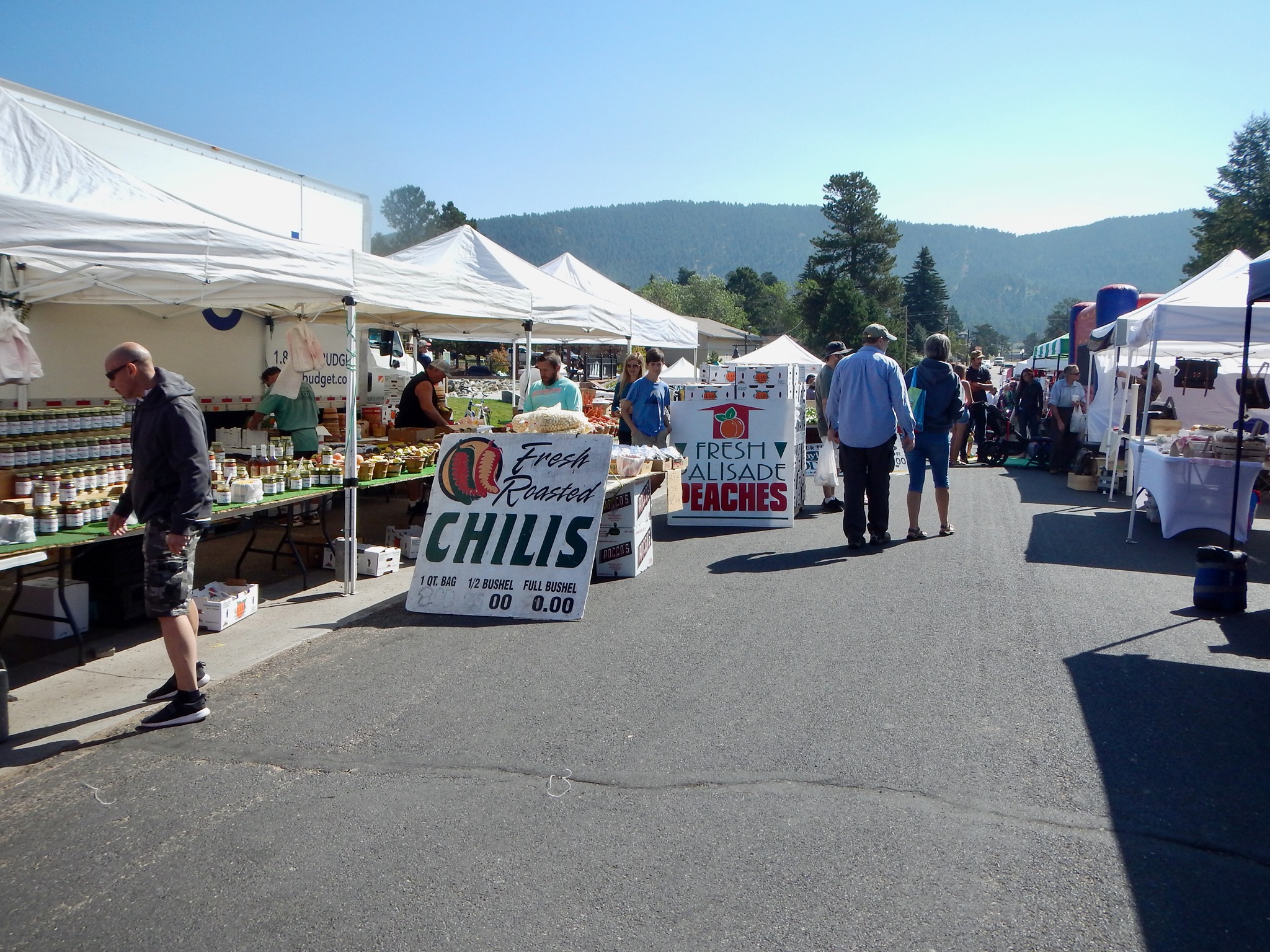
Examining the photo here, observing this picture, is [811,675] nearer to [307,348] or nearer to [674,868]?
[674,868]

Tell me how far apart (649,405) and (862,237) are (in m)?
76.6

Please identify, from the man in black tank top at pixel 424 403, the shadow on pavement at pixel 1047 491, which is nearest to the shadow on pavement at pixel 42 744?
the man in black tank top at pixel 424 403

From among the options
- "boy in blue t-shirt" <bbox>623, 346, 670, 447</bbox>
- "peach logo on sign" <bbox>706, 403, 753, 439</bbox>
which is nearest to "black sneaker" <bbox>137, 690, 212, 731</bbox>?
"boy in blue t-shirt" <bbox>623, 346, 670, 447</bbox>

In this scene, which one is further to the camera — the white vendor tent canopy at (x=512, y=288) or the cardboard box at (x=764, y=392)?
the white vendor tent canopy at (x=512, y=288)

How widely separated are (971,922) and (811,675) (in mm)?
2293

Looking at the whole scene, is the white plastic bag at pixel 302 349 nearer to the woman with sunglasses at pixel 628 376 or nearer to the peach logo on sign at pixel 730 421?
the woman with sunglasses at pixel 628 376

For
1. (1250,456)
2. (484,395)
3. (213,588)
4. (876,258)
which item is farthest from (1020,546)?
(876,258)

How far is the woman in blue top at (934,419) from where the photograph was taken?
891 centimetres

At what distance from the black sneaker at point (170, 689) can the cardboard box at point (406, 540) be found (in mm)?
3521

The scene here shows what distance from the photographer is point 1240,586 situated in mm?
6348

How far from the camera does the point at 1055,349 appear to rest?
29578 mm

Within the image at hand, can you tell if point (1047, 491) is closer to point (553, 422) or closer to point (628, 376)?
point (628, 376)

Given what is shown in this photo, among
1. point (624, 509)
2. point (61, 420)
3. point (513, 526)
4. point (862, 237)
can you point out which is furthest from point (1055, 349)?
point (862, 237)

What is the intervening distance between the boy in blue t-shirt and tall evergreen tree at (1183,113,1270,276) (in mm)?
44355
